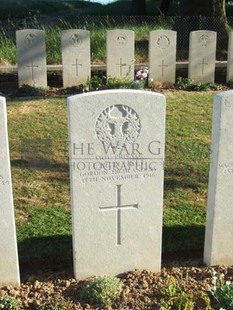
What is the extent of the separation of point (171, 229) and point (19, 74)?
608 cm

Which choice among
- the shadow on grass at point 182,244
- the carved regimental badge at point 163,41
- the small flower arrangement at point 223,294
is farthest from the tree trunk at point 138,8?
the small flower arrangement at point 223,294

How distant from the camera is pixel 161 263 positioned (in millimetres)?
4660

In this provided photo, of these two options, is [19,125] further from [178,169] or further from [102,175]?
[102,175]

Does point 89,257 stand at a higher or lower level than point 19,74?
lower

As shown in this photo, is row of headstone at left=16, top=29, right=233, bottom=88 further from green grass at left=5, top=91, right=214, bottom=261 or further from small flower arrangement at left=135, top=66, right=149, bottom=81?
green grass at left=5, top=91, right=214, bottom=261

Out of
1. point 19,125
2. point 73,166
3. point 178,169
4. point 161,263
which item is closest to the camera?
point 73,166

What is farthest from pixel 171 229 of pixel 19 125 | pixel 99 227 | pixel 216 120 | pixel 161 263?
pixel 19 125

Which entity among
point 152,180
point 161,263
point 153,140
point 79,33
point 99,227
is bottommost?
point 161,263

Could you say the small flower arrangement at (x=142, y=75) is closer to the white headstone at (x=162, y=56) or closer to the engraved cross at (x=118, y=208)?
the white headstone at (x=162, y=56)

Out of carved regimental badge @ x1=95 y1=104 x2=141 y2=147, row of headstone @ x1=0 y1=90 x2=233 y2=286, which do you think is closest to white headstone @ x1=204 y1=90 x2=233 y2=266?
row of headstone @ x1=0 y1=90 x2=233 y2=286

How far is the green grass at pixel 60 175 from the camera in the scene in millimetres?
4949

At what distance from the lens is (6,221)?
3.99 metres

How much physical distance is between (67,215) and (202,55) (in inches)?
248

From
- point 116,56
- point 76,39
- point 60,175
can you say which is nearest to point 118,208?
point 60,175
